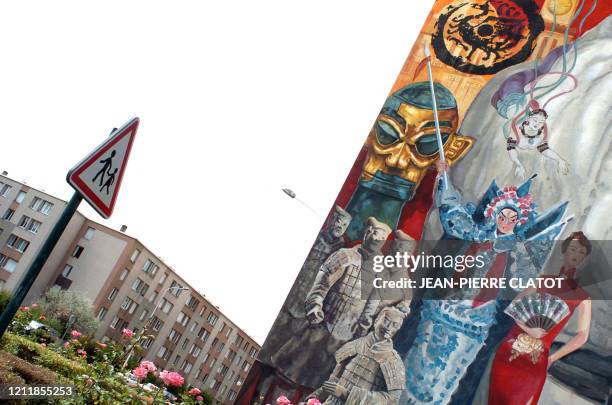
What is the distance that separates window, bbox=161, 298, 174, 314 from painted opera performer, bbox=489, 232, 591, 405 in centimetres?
5117

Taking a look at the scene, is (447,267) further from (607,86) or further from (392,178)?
(607,86)

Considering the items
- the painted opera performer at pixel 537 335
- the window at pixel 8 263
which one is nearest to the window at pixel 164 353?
the window at pixel 8 263

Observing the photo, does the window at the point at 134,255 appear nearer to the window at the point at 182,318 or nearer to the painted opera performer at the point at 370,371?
the window at the point at 182,318

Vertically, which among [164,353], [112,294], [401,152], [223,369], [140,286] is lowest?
[164,353]

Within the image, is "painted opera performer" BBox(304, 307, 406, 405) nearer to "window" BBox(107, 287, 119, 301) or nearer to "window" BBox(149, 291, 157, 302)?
"window" BBox(107, 287, 119, 301)

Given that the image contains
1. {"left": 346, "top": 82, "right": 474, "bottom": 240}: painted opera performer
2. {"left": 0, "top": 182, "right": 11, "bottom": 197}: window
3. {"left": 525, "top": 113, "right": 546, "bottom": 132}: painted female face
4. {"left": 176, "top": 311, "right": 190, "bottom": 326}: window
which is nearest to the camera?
{"left": 525, "top": 113, "right": 546, "bottom": 132}: painted female face

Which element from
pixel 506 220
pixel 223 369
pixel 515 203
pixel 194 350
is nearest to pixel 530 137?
pixel 515 203

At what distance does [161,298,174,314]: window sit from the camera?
57969mm

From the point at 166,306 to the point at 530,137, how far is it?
168ft

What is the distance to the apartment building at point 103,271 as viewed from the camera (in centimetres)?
5053

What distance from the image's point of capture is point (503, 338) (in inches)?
418

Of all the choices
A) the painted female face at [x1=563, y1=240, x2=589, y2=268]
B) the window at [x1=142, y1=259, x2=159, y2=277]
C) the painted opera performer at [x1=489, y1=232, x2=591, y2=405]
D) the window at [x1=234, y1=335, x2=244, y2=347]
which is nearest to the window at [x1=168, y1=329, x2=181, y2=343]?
the window at [x1=142, y1=259, x2=159, y2=277]

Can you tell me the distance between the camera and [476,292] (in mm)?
11305

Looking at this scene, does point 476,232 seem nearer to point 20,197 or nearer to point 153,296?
point 153,296
